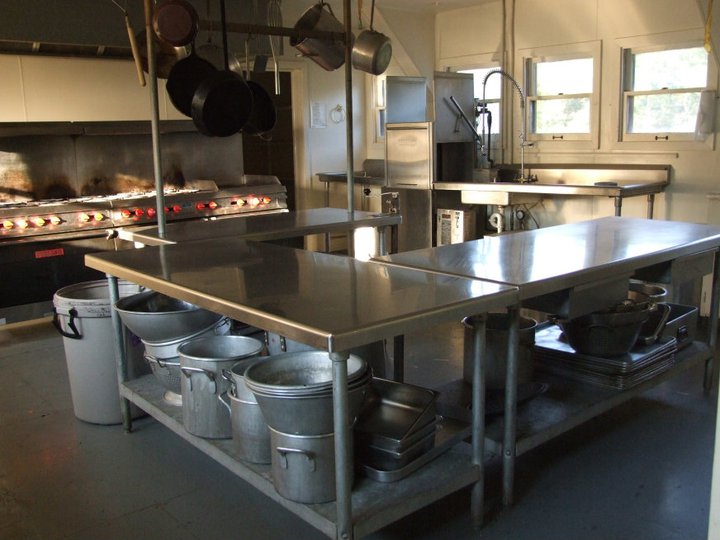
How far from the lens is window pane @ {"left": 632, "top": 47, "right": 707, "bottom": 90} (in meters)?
5.57

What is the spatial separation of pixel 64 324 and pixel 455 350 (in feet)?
7.50

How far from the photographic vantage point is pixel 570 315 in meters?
2.58

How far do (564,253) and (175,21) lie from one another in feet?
6.39

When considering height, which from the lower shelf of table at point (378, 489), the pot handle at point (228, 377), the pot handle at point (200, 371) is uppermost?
the pot handle at point (228, 377)

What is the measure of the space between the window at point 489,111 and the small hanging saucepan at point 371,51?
3.17m

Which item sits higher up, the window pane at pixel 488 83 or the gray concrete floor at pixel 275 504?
the window pane at pixel 488 83

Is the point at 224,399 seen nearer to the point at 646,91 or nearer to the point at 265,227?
the point at 265,227

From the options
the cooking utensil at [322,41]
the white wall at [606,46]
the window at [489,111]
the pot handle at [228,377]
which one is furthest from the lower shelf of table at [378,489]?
the window at [489,111]

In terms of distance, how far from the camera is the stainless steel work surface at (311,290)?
192 centimetres

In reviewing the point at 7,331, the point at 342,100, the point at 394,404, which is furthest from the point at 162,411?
the point at 342,100

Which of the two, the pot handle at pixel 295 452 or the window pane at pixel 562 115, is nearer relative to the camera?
the pot handle at pixel 295 452

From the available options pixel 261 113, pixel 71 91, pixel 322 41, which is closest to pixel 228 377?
pixel 261 113

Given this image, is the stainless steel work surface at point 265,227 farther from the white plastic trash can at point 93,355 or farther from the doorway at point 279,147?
the doorway at point 279,147

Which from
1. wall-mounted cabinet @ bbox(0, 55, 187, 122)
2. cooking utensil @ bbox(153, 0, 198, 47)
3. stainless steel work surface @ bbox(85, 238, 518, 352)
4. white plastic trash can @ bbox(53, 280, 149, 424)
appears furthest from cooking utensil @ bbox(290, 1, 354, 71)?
wall-mounted cabinet @ bbox(0, 55, 187, 122)
